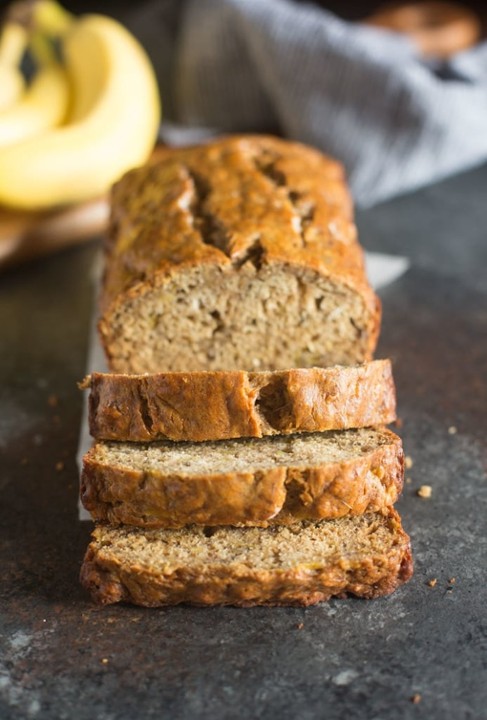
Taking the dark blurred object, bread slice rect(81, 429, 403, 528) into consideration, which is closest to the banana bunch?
the dark blurred object

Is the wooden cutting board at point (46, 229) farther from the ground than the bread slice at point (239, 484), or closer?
farther from the ground

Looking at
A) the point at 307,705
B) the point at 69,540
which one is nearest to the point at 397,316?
the point at 69,540

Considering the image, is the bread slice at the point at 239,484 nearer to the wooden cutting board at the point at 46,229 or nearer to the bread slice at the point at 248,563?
the bread slice at the point at 248,563

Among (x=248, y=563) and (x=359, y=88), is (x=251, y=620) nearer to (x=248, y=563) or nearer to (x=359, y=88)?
(x=248, y=563)

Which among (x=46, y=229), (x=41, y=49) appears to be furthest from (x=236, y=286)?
(x=41, y=49)

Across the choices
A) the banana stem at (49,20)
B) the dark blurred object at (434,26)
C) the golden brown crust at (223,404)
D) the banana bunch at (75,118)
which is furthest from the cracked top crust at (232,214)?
the dark blurred object at (434,26)
